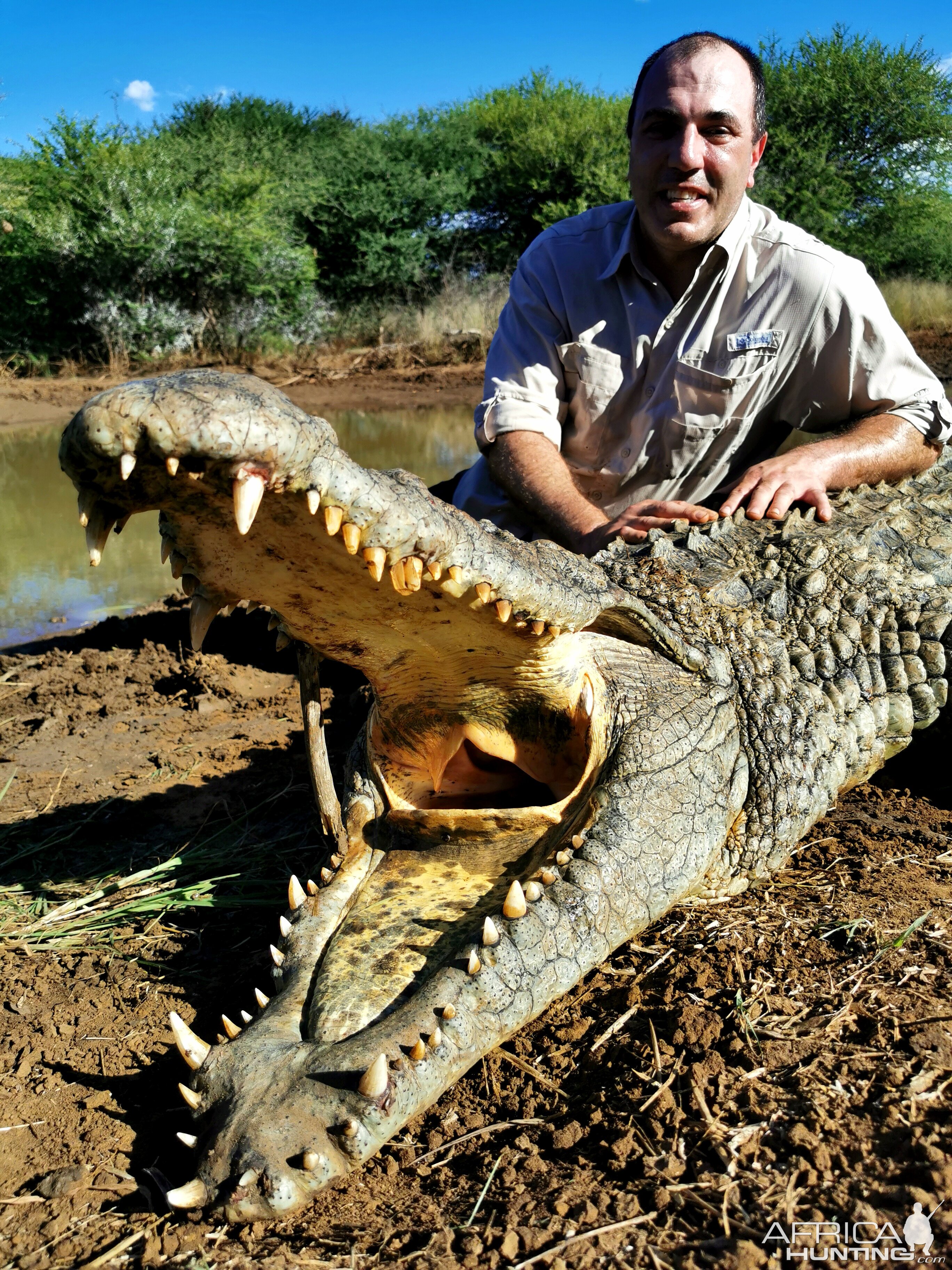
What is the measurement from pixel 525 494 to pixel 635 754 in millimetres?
1936

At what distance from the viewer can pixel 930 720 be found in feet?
9.90

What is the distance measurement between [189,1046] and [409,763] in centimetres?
102

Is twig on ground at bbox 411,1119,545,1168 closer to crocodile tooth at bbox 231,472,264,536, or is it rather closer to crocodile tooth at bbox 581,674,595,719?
crocodile tooth at bbox 581,674,595,719

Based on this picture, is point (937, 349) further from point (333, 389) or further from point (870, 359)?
point (870, 359)

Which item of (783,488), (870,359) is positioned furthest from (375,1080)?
(870,359)

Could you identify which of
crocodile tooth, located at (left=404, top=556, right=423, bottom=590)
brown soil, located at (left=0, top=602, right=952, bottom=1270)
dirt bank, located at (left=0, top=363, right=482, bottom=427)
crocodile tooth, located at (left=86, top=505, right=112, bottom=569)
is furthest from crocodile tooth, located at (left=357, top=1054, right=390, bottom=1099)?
dirt bank, located at (left=0, top=363, right=482, bottom=427)

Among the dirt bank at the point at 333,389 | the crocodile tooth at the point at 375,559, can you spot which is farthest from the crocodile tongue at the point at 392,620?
the dirt bank at the point at 333,389

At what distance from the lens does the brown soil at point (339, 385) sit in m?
15.9

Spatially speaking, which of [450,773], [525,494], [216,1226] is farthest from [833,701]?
[216,1226]

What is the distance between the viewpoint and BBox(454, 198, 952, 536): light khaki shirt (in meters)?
3.88

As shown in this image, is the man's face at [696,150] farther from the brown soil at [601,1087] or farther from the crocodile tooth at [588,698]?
the crocodile tooth at [588,698]

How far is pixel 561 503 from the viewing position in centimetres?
385

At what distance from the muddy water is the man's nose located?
169 inches

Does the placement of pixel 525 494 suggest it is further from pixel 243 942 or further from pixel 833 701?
pixel 243 942
